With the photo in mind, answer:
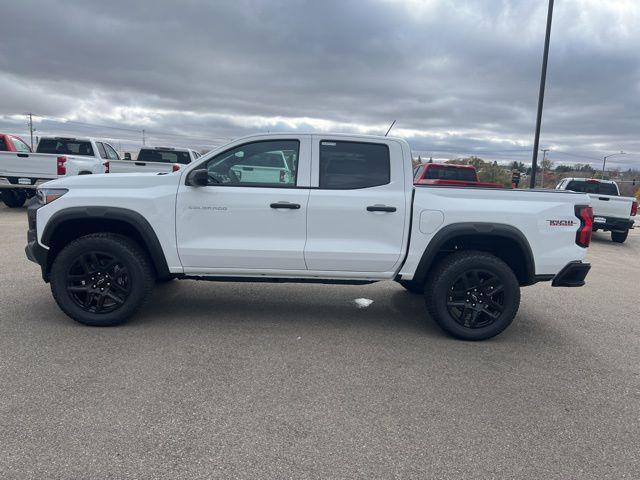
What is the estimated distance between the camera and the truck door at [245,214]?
448cm

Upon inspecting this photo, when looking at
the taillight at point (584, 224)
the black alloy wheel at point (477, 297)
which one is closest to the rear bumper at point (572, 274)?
the taillight at point (584, 224)

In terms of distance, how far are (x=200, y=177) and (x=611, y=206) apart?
40.8ft

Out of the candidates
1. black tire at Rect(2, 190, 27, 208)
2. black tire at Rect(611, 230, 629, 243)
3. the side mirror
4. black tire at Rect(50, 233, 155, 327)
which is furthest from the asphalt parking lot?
black tire at Rect(2, 190, 27, 208)

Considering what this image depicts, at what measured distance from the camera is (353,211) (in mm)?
4508

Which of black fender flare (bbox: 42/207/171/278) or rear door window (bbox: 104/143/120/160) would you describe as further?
rear door window (bbox: 104/143/120/160)

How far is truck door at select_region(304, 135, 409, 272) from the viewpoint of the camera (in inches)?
177

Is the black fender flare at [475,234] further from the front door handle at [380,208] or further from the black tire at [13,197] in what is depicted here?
the black tire at [13,197]

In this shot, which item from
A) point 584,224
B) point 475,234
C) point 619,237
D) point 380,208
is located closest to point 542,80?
point 619,237

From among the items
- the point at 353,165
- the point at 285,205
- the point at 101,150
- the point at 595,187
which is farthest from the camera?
the point at 101,150

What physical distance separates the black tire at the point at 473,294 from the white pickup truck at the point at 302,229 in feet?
0.04

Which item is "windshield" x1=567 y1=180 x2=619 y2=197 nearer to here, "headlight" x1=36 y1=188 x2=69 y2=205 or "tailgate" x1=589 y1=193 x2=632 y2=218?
"tailgate" x1=589 y1=193 x2=632 y2=218

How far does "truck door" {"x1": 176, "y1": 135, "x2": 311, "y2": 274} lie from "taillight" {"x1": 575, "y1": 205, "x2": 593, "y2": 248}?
2.58m

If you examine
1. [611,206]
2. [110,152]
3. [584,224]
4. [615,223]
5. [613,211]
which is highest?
[110,152]

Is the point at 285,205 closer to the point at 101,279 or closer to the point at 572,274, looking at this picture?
the point at 101,279
